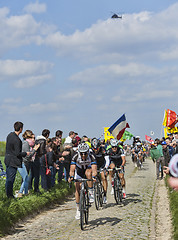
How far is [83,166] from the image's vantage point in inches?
407

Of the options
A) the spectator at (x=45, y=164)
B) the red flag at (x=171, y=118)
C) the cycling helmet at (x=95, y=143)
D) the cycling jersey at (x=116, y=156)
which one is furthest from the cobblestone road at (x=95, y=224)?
the red flag at (x=171, y=118)

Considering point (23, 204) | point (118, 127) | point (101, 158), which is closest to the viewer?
point (23, 204)

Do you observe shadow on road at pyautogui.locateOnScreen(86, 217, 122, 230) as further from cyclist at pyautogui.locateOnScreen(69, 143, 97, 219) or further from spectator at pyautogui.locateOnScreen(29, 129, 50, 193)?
spectator at pyautogui.locateOnScreen(29, 129, 50, 193)

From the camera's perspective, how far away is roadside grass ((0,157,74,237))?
367 inches

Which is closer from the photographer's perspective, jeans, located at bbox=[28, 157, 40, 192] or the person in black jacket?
the person in black jacket

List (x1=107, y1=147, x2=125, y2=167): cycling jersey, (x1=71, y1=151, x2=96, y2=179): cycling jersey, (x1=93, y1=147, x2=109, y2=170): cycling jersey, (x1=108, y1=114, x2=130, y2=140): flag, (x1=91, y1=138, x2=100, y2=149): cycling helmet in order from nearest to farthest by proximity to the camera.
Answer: (x1=71, y1=151, x2=96, y2=179): cycling jersey → (x1=91, y1=138, x2=100, y2=149): cycling helmet → (x1=93, y1=147, x2=109, y2=170): cycling jersey → (x1=107, y1=147, x2=125, y2=167): cycling jersey → (x1=108, y1=114, x2=130, y2=140): flag

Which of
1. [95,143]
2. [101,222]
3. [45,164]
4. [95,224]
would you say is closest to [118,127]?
[45,164]

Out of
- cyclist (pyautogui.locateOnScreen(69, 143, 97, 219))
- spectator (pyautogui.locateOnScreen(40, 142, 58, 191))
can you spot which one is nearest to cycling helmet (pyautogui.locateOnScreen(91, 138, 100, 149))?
spectator (pyautogui.locateOnScreen(40, 142, 58, 191))

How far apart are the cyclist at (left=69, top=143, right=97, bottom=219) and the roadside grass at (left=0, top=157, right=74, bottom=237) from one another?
1448 mm

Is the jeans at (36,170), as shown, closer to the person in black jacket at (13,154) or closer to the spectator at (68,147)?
the person in black jacket at (13,154)

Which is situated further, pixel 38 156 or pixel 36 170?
pixel 36 170

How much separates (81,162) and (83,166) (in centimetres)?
16

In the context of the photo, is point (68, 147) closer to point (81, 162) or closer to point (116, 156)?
point (116, 156)

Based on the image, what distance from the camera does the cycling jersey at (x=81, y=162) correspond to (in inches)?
401
